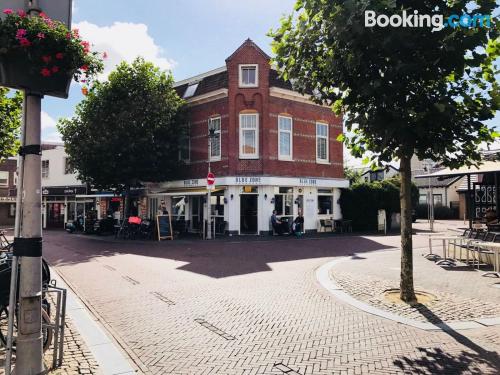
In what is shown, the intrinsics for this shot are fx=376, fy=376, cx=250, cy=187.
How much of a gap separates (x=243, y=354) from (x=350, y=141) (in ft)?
15.6

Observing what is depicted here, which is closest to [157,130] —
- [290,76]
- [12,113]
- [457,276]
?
[12,113]

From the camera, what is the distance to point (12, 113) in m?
9.48

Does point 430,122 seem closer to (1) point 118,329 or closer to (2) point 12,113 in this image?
(1) point 118,329

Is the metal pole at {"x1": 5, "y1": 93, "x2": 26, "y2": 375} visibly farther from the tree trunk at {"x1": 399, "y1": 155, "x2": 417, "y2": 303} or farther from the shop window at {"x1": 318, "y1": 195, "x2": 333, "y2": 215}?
the shop window at {"x1": 318, "y1": 195, "x2": 333, "y2": 215}

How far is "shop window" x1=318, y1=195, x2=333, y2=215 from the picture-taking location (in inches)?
945

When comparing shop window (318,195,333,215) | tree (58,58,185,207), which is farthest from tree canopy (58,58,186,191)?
shop window (318,195,333,215)

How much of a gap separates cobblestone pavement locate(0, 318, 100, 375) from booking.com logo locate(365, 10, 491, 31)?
599 centimetres

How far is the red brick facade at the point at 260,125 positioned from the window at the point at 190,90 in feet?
6.03

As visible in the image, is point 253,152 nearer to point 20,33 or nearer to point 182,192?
point 182,192

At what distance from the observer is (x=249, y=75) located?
858 inches

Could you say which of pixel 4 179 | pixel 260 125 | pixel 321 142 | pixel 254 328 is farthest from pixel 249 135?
pixel 4 179

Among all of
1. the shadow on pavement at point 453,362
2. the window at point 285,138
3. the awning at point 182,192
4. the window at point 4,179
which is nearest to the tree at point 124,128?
the awning at point 182,192

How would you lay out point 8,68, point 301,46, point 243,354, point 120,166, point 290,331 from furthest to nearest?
point 120,166, point 301,46, point 290,331, point 243,354, point 8,68

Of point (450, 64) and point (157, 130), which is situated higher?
point (157, 130)
